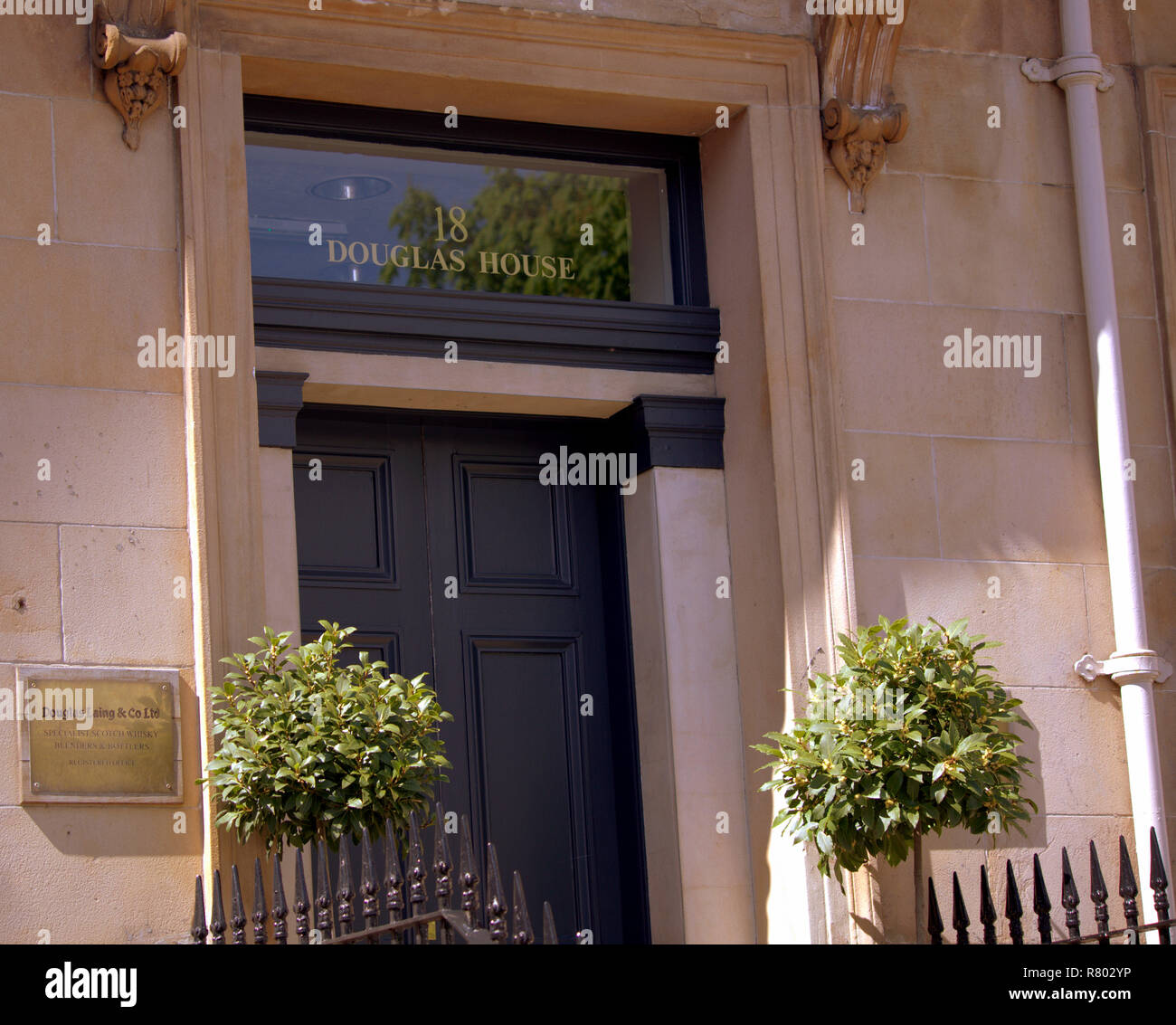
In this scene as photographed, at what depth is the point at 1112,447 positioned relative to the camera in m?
8.34

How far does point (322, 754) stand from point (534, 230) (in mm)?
3122

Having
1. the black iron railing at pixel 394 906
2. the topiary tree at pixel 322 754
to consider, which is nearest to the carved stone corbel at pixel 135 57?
the topiary tree at pixel 322 754

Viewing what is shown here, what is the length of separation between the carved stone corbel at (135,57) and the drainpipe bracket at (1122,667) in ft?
14.9

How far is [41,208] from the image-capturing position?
718 cm

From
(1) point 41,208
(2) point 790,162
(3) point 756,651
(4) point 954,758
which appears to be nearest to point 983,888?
(4) point 954,758

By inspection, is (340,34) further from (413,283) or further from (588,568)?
(588,568)

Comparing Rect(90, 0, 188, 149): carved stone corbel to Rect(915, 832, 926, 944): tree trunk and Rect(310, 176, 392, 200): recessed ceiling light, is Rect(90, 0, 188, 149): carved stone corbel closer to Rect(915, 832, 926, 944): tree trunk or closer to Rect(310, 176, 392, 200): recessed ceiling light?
Rect(310, 176, 392, 200): recessed ceiling light

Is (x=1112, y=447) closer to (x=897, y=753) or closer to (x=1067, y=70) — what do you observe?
(x=1067, y=70)

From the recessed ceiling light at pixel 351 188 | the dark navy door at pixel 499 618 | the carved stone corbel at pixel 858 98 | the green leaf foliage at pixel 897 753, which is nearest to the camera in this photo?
the green leaf foliage at pixel 897 753

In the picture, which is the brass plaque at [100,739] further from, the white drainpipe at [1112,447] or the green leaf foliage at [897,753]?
the white drainpipe at [1112,447]

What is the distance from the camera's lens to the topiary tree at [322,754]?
20.6 ft

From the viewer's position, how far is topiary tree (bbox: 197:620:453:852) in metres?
6.28

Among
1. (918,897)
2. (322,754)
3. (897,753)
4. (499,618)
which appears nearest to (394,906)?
(322,754)

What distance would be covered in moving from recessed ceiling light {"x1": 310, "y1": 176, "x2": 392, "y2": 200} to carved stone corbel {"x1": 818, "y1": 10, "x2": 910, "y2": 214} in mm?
2011
